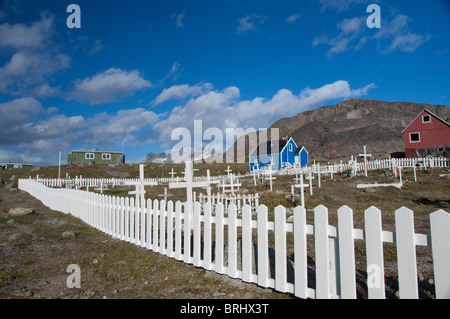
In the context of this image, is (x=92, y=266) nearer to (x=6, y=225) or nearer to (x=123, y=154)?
(x=6, y=225)

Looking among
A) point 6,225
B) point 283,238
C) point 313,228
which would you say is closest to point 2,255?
point 6,225

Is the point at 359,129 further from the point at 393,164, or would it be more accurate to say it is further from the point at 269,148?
the point at 393,164

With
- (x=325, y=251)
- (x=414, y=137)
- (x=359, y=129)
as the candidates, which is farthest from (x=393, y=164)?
(x=359, y=129)

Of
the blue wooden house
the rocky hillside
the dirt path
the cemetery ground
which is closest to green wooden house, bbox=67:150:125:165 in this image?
the blue wooden house

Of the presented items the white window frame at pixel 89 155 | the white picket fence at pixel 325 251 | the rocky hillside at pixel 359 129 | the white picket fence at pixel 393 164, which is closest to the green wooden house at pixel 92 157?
the white window frame at pixel 89 155

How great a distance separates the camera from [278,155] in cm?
4428

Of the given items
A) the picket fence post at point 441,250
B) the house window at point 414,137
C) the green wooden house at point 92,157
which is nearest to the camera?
the picket fence post at point 441,250

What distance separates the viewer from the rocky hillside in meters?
56.6

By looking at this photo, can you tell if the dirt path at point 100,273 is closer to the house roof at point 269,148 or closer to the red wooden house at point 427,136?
the red wooden house at point 427,136

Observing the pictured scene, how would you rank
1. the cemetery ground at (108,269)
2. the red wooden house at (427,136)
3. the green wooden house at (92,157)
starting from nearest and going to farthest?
the cemetery ground at (108,269) → the red wooden house at (427,136) → the green wooden house at (92,157)

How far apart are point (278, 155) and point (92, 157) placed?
127ft

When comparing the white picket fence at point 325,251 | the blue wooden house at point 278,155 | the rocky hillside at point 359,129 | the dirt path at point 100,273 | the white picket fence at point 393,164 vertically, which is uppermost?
the rocky hillside at point 359,129

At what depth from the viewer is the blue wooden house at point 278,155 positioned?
44.1 m
